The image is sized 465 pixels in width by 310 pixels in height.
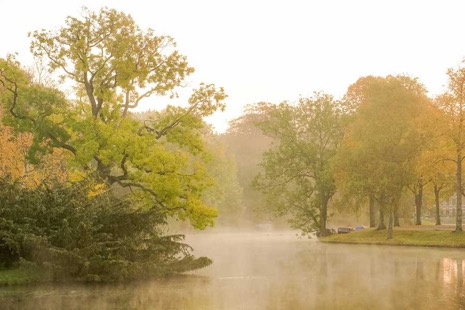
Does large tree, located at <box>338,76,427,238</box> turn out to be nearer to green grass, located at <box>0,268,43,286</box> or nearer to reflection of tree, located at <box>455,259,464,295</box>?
reflection of tree, located at <box>455,259,464,295</box>

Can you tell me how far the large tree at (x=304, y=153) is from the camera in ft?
198

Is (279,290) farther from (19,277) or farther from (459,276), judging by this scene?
(19,277)

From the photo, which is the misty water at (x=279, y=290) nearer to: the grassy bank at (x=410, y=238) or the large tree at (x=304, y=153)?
the grassy bank at (x=410, y=238)

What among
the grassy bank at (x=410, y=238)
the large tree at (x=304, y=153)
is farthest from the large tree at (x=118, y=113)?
the large tree at (x=304, y=153)

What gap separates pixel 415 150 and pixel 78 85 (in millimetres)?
27534

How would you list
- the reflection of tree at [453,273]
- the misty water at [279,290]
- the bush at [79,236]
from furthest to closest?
1. the bush at [79,236]
2. the reflection of tree at [453,273]
3. the misty water at [279,290]

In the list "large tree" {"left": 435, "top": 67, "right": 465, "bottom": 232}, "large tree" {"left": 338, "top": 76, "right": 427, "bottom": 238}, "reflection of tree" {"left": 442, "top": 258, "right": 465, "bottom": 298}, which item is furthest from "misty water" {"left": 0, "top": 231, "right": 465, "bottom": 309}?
"large tree" {"left": 338, "top": 76, "right": 427, "bottom": 238}

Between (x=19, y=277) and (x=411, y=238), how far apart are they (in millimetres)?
33224

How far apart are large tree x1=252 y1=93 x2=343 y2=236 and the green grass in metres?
40.4

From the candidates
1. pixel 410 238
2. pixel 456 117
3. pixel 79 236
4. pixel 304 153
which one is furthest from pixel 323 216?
pixel 79 236

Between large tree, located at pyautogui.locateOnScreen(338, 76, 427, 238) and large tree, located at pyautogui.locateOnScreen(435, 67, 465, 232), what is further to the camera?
large tree, located at pyautogui.locateOnScreen(338, 76, 427, 238)

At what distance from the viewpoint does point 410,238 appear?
154 feet

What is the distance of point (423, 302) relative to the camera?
1656 cm

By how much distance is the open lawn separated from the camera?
139 ft
